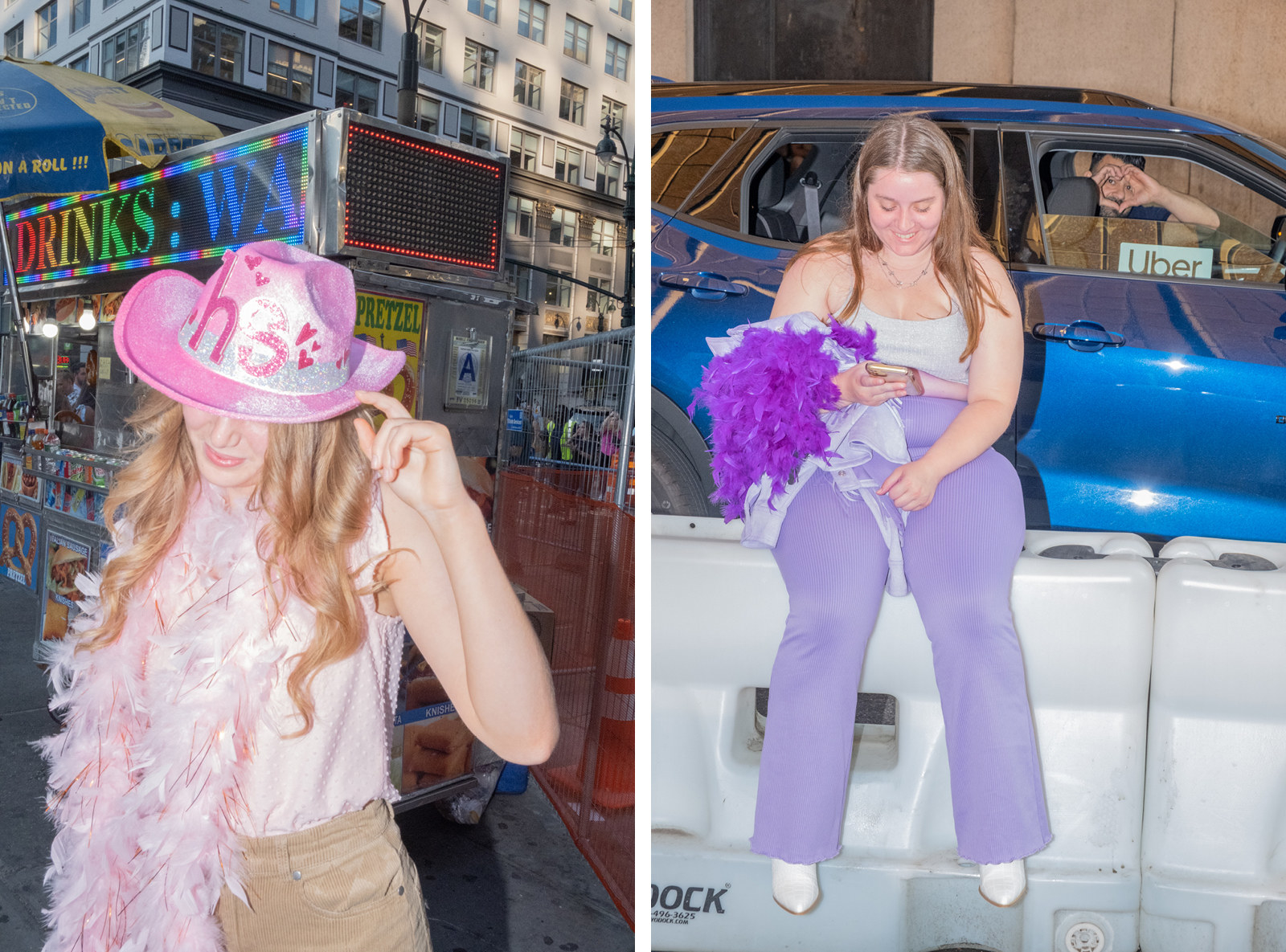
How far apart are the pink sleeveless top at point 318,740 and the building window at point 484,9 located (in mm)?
10605

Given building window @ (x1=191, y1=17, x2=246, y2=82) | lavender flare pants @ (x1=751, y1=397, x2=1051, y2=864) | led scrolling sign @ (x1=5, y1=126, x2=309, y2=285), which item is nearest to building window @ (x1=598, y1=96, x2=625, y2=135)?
building window @ (x1=191, y1=17, x2=246, y2=82)

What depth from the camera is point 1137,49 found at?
13.6 ft

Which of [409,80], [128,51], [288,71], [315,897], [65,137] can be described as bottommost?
[315,897]

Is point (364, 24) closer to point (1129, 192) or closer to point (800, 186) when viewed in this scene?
point (800, 186)

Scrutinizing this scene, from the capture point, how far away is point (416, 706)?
308cm

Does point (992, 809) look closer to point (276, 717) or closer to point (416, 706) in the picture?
point (276, 717)

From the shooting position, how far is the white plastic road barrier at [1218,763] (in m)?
1.97

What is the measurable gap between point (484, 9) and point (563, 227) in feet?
30.4

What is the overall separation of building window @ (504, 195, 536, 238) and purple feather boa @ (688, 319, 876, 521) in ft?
61.8

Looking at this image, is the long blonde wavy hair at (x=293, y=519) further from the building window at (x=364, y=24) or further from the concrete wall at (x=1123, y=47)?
the building window at (x=364, y=24)

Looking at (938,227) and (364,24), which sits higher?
(364,24)

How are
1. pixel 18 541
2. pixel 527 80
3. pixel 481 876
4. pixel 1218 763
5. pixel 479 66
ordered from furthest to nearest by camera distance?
pixel 527 80 < pixel 479 66 < pixel 18 541 < pixel 481 876 < pixel 1218 763

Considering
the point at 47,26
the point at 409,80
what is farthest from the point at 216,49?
the point at 409,80

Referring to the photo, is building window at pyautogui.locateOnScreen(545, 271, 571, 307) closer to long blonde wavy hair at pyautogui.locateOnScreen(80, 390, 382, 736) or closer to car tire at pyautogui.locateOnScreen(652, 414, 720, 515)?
car tire at pyautogui.locateOnScreen(652, 414, 720, 515)
